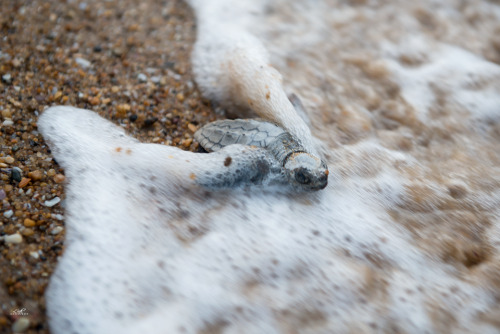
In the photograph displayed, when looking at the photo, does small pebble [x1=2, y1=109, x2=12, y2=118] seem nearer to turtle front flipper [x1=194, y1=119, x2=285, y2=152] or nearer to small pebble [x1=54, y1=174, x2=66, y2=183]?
small pebble [x1=54, y1=174, x2=66, y2=183]

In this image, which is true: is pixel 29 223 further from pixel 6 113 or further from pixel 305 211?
pixel 305 211

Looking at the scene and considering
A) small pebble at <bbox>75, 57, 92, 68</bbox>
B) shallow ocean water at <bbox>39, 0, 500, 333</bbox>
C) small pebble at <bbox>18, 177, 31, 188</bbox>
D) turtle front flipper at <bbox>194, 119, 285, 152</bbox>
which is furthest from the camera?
small pebble at <bbox>75, 57, 92, 68</bbox>

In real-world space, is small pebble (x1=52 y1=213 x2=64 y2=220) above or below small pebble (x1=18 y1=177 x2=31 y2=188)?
below

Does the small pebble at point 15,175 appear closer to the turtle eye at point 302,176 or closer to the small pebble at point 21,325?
the small pebble at point 21,325

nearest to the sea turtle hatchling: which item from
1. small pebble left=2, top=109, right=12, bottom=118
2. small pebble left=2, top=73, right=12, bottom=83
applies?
small pebble left=2, top=109, right=12, bottom=118

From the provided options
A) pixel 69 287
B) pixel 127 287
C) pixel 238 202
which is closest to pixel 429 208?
pixel 238 202

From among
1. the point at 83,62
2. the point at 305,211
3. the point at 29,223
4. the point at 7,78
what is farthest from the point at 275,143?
the point at 7,78

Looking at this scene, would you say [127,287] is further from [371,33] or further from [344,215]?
[371,33]
